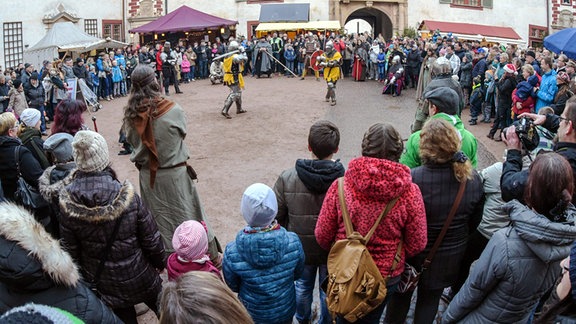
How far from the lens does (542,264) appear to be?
2.97 m

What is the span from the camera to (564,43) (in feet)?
40.5

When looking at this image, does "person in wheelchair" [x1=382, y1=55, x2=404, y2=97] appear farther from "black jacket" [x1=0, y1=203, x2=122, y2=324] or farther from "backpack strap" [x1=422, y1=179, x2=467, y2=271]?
"black jacket" [x1=0, y1=203, x2=122, y2=324]

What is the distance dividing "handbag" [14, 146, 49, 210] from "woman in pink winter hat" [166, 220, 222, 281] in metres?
1.84

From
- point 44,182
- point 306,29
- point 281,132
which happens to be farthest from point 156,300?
point 306,29

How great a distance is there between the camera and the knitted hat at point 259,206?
10.9 ft

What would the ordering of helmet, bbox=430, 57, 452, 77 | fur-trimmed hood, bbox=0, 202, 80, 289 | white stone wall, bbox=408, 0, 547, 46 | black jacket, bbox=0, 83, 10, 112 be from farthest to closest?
white stone wall, bbox=408, 0, 547, 46 < black jacket, bbox=0, 83, 10, 112 < helmet, bbox=430, 57, 452, 77 < fur-trimmed hood, bbox=0, 202, 80, 289

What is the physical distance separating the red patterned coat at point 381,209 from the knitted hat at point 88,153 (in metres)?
1.54

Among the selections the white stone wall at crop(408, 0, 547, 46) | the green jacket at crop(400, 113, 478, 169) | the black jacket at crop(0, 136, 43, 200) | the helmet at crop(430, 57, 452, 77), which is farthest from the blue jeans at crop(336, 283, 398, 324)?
the white stone wall at crop(408, 0, 547, 46)

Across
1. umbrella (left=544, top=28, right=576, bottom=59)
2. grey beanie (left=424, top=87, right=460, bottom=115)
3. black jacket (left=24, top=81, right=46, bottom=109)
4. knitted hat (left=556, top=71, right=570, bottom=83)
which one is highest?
umbrella (left=544, top=28, right=576, bottom=59)

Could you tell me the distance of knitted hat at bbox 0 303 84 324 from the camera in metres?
1.73

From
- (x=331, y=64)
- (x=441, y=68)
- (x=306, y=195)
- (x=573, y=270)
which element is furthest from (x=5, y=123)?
(x=331, y=64)

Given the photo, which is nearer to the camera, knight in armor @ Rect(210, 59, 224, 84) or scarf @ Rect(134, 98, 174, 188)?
scarf @ Rect(134, 98, 174, 188)

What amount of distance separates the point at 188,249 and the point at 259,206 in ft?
2.04

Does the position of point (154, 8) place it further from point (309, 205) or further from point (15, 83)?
point (309, 205)
